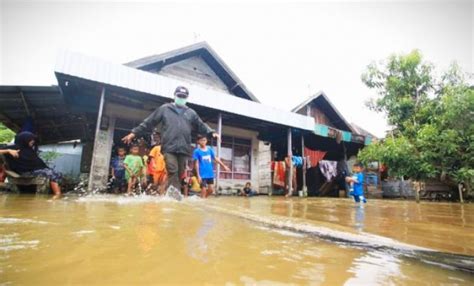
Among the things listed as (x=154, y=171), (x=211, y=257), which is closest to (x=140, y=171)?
(x=154, y=171)

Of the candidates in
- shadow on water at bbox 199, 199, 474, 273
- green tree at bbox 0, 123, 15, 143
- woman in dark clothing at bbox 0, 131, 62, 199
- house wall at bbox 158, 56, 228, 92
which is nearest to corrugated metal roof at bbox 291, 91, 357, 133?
house wall at bbox 158, 56, 228, 92

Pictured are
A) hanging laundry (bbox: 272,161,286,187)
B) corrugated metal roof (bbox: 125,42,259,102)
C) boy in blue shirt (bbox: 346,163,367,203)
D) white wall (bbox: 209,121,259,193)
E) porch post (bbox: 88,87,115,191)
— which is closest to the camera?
boy in blue shirt (bbox: 346,163,367,203)

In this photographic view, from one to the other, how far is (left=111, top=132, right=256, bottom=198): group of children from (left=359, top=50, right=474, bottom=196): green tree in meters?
7.38

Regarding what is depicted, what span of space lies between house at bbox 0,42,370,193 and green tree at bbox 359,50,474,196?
6.58 ft

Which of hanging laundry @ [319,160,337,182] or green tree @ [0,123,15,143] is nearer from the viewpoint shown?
hanging laundry @ [319,160,337,182]

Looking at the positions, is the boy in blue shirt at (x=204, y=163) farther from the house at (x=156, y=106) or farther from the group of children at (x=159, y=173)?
the house at (x=156, y=106)

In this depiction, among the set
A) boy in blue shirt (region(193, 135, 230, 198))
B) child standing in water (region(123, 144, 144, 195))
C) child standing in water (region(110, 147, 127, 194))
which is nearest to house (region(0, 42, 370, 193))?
child standing in water (region(110, 147, 127, 194))

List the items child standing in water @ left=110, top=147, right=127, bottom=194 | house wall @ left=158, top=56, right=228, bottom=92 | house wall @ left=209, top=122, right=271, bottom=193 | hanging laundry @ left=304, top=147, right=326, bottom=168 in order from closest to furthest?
child standing in water @ left=110, top=147, right=127, bottom=194, house wall @ left=158, top=56, right=228, bottom=92, house wall @ left=209, top=122, right=271, bottom=193, hanging laundry @ left=304, top=147, right=326, bottom=168

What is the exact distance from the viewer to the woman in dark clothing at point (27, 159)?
459cm

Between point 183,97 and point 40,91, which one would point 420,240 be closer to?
point 183,97

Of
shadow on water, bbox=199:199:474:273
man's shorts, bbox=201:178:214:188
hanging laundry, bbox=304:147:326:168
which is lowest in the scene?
shadow on water, bbox=199:199:474:273

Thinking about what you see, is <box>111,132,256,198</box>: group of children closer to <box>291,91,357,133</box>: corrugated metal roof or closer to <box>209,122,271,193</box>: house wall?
<box>209,122,271,193</box>: house wall

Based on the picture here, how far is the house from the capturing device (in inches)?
258

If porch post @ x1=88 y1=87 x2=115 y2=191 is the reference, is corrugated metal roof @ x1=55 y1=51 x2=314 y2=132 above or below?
above
